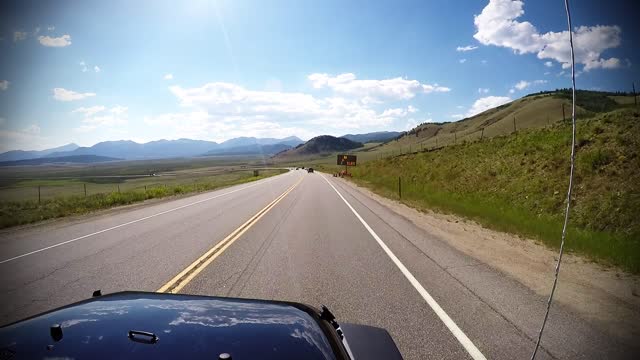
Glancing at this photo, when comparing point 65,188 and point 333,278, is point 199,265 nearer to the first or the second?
point 333,278

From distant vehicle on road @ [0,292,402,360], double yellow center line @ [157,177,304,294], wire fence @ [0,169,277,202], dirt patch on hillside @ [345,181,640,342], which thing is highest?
distant vehicle on road @ [0,292,402,360]

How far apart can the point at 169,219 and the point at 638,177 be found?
17419 millimetres

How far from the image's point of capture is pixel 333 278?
264 inches

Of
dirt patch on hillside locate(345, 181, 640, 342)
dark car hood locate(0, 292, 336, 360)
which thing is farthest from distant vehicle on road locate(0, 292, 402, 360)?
dirt patch on hillside locate(345, 181, 640, 342)

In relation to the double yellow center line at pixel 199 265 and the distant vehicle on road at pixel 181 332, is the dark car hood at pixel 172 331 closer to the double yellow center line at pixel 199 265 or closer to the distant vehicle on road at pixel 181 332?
the distant vehicle on road at pixel 181 332

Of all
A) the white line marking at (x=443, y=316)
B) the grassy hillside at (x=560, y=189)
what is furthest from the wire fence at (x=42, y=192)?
the grassy hillside at (x=560, y=189)

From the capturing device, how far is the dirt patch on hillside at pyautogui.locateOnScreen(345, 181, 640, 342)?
198 inches

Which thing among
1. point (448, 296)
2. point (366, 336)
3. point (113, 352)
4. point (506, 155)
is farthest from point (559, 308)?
point (506, 155)

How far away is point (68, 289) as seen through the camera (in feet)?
20.7

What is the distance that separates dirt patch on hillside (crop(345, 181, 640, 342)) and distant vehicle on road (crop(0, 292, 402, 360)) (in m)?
3.99

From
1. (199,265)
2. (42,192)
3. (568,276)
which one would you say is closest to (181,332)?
(199,265)

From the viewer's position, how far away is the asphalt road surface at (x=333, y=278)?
14.2 feet

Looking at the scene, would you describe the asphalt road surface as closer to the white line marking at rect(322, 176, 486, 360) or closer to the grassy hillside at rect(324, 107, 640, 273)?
the white line marking at rect(322, 176, 486, 360)

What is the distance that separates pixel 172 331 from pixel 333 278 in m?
4.75
